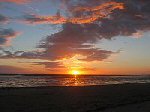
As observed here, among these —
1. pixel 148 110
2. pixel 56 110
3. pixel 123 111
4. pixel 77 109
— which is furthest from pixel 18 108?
pixel 148 110

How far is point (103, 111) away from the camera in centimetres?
2188

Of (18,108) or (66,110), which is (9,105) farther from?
(66,110)

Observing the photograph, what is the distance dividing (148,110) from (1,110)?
37.4ft

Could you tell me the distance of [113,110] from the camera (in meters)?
22.4

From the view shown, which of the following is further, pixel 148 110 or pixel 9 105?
pixel 9 105

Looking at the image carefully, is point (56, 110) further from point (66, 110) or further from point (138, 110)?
point (138, 110)

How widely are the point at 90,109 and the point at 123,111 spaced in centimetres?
276

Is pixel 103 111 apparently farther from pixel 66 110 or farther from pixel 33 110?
pixel 33 110

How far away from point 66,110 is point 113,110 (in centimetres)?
371

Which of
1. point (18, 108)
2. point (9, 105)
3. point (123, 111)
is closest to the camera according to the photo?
point (123, 111)

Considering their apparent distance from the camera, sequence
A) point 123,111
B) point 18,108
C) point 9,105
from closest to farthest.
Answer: point 123,111, point 18,108, point 9,105

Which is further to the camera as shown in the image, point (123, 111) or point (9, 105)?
point (9, 105)

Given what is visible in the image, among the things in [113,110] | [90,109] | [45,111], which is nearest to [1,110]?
[45,111]

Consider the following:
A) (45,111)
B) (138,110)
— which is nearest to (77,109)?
(45,111)
